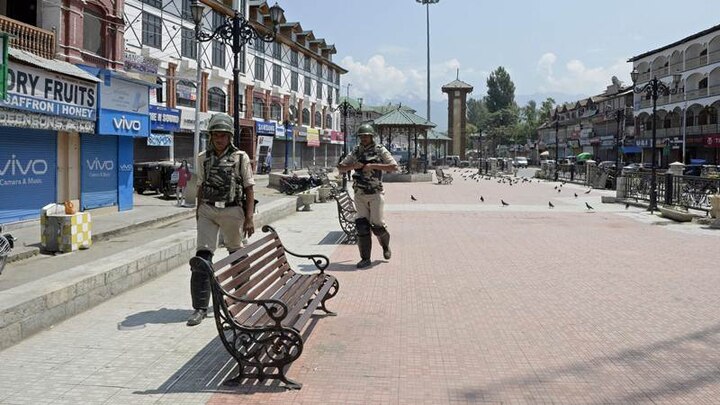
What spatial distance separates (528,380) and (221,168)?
311 centimetres

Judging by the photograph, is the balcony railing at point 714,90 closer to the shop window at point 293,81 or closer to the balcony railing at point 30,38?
the shop window at point 293,81

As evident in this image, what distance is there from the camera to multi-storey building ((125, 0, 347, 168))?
2916 centimetres

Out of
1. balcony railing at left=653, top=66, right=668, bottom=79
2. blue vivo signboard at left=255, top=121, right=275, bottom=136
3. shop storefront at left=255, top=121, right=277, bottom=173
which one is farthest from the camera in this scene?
balcony railing at left=653, top=66, right=668, bottom=79

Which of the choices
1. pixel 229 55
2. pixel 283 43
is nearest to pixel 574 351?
pixel 229 55

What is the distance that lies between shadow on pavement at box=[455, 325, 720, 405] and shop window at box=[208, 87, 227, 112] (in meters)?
32.9

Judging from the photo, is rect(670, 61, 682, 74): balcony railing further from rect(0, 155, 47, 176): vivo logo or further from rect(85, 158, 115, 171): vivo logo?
rect(0, 155, 47, 176): vivo logo

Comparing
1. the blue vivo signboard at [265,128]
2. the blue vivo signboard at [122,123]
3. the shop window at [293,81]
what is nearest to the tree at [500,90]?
the shop window at [293,81]

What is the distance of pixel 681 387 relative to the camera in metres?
4.16

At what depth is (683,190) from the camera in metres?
16.4

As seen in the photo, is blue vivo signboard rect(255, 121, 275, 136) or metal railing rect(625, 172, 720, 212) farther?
blue vivo signboard rect(255, 121, 275, 136)

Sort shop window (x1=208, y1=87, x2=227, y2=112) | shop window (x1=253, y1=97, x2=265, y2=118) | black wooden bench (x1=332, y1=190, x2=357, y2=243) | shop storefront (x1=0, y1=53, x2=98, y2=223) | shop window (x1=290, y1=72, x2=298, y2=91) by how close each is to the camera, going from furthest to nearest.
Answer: shop window (x1=290, y1=72, x2=298, y2=91) → shop window (x1=253, y1=97, x2=265, y2=118) → shop window (x1=208, y1=87, x2=227, y2=112) → black wooden bench (x1=332, y1=190, x2=357, y2=243) → shop storefront (x1=0, y1=53, x2=98, y2=223)

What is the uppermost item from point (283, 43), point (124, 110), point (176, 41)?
point (283, 43)

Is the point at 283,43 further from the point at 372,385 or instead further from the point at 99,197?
the point at 372,385

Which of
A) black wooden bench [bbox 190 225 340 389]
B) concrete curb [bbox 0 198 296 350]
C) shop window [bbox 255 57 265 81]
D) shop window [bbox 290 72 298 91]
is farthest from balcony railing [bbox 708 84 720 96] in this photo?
black wooden bench [bbox 190 225 340 389]
